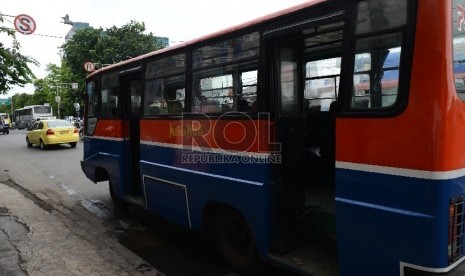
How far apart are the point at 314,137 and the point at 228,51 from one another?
1620 mm

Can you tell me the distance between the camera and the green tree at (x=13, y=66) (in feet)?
45.3

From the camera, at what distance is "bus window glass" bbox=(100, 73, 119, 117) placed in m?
7.09

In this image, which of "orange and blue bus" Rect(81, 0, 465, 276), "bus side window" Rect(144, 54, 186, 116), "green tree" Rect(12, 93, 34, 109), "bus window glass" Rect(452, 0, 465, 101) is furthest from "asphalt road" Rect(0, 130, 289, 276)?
"green tree" Rect(12, 93, 34, 109)

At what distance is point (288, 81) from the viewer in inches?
161

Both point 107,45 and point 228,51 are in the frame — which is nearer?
point 228,51

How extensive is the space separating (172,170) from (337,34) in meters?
2.61

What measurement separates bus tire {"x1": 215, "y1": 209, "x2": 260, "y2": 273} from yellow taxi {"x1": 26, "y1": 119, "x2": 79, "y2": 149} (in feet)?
55.2

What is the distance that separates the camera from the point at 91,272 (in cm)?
464

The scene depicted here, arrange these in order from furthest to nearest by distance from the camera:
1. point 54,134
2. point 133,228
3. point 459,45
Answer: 1. point 54,134
2. point 133,228
3. point 459,45

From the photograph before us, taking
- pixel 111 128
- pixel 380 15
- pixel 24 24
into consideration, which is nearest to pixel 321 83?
pixel 380 15

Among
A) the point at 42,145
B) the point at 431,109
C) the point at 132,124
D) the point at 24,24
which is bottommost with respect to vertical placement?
the point at 42,145

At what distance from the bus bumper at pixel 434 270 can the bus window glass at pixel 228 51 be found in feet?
7.68

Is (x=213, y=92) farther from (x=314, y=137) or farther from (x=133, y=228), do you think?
(x=133, y=228)

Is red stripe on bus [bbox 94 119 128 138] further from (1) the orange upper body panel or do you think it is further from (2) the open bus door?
(1) the orange upper body panel
